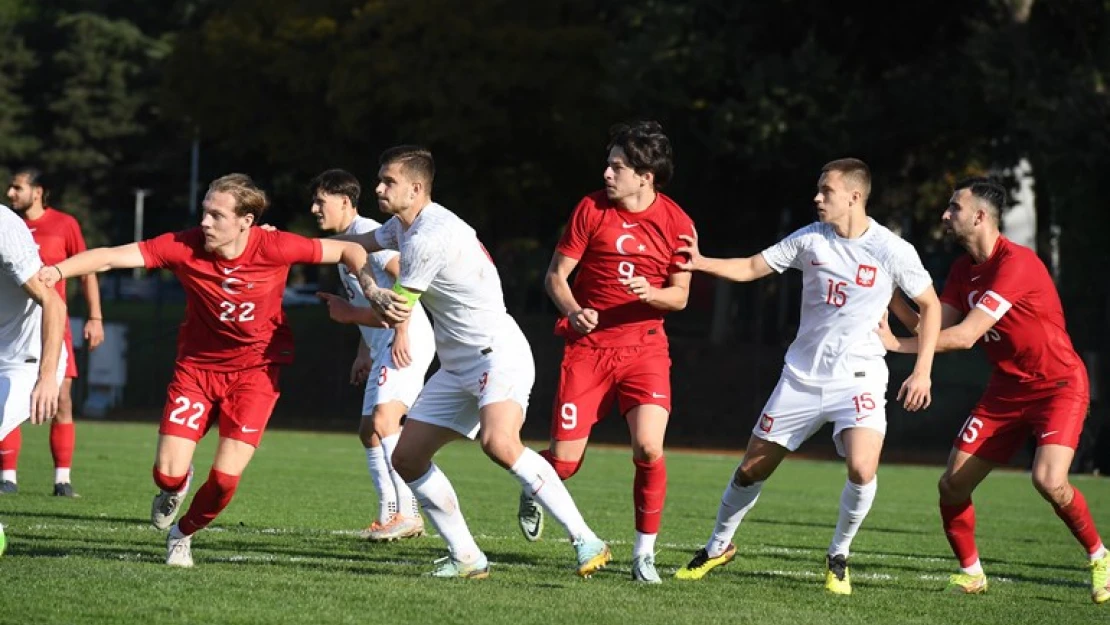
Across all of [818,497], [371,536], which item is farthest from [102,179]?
[371,536]

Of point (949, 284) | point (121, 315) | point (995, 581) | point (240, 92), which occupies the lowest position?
point (121, 315)

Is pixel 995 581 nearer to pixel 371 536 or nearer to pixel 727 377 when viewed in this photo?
pixel 371 536

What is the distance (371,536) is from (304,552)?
3.00ft

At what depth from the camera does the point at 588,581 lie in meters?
8.56

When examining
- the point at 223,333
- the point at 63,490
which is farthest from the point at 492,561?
the point at 63,490

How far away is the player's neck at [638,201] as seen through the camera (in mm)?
9086

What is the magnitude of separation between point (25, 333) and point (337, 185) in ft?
7.28

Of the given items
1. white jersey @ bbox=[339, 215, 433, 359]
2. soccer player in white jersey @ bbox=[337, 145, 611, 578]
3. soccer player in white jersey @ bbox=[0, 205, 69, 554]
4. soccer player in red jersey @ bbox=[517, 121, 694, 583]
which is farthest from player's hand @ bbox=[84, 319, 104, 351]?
soccer player in red jersey @ bbox=[517, 121, 694, 583]

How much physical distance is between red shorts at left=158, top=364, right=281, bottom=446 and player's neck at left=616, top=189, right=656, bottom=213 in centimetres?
215

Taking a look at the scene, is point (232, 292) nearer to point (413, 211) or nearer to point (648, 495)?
point (413, 211)

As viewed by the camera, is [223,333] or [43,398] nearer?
[43,398]

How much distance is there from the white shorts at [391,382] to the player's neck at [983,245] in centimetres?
359

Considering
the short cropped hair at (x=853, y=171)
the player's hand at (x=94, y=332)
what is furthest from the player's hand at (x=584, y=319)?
the player's hand at (x=94, y=332)

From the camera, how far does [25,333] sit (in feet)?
32.5
